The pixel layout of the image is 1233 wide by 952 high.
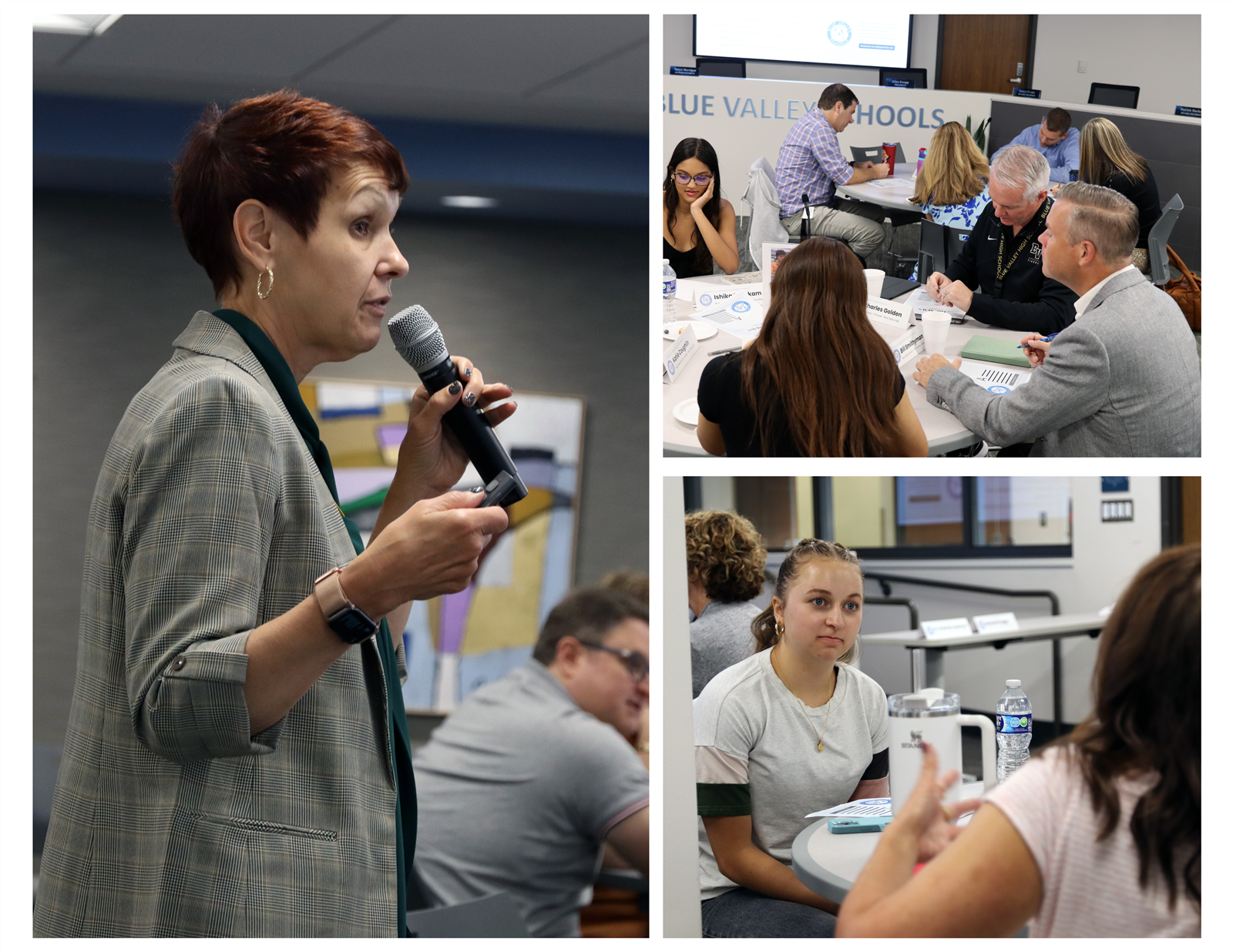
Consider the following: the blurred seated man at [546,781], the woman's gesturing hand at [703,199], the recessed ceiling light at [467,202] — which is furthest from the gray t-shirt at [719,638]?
the recessed ceiling light at [467,202]

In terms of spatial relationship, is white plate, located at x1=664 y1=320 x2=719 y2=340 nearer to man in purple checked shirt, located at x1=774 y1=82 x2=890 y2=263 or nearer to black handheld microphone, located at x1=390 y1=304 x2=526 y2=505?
man in purple checked shirt, located at x1=774 y1=82 x2=890 y2=263

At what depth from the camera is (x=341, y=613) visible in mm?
937

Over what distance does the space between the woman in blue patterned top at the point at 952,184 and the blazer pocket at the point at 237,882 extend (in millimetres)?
1802

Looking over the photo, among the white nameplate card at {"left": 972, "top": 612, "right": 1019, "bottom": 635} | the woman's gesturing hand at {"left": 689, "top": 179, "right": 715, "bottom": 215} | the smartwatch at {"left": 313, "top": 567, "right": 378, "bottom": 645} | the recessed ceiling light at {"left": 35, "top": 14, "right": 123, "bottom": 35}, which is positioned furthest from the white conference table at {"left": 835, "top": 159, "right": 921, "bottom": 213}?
the recessed ceiling light at {"left": 35, "top": 14, "right": 123, "bottom": 35}

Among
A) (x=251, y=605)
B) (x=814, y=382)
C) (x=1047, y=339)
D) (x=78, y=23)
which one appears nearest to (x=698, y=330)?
(x=814, y=382)

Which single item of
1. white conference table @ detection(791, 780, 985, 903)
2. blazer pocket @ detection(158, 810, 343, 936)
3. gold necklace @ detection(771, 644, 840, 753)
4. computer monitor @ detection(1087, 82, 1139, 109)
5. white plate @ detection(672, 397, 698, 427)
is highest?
computer monitor @ detection(1087, 82, 1139, 109)

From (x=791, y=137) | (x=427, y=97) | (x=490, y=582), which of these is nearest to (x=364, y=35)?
(x=427, y=97)

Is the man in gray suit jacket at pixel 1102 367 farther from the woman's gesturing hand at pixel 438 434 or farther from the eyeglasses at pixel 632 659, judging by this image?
the woman's gesturing hand at pixel 438 434

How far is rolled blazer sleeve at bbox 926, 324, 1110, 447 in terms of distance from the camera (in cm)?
165

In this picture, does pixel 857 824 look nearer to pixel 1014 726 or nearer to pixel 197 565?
pixel 1014 726

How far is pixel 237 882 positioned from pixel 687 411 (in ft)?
3.46

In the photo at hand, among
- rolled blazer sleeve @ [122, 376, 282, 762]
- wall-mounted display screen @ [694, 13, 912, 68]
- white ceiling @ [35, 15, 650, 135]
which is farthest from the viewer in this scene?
white ceiling @ [35, 15, 650, 135]

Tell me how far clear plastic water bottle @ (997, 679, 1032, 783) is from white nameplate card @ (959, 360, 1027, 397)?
62 centimetres

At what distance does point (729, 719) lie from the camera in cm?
144
